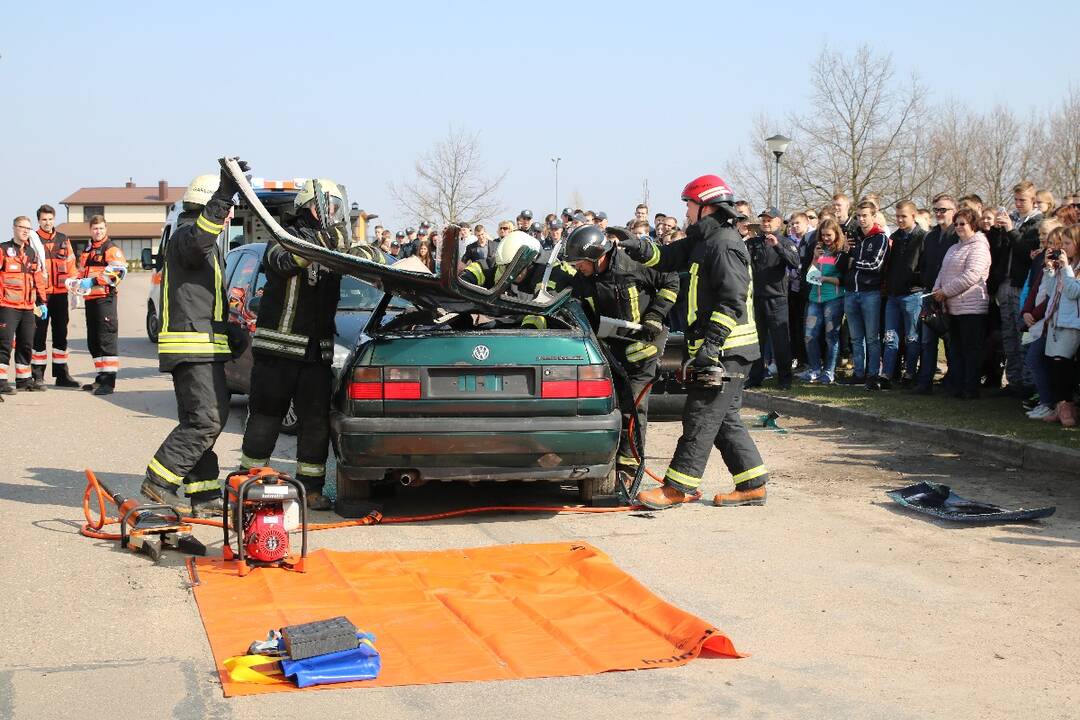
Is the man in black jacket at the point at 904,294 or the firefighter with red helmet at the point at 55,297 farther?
the firefighter with red helmet at the point at 55,297

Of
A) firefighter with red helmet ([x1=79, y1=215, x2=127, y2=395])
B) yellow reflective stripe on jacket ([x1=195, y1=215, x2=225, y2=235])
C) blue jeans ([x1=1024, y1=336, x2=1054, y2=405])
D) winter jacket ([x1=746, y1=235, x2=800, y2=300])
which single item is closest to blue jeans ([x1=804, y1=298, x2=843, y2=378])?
winter jacket ([x1=746, y1=235, x2=800, y2=300])

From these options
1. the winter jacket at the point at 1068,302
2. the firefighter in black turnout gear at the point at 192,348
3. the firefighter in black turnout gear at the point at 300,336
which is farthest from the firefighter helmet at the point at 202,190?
the winter jacket at the point at 1068,302

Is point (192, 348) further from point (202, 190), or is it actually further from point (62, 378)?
point (62, 378)

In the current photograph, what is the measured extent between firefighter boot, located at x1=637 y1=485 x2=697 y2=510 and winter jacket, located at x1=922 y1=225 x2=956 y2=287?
567 cm

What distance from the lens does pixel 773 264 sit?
1433 centimetres

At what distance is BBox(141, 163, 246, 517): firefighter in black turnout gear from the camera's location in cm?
757

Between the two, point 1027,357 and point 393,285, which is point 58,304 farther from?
point 1027,357

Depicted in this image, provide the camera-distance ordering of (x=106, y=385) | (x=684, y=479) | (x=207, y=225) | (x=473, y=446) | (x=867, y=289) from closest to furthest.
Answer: (x=207, y=225) → (x=473, y=446) → (x=684, y=479) → (x=867, y=289) → (x=106, y=385)

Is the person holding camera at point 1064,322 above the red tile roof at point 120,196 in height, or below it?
below

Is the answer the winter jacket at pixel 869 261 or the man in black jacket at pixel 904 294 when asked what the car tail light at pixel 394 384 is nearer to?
the man in black jacket at pixel 904 294

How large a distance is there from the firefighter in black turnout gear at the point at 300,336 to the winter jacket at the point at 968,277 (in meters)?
6.79

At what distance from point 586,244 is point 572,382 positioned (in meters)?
1.35

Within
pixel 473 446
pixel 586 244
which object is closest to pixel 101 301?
pixel 586 244

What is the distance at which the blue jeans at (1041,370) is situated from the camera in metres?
10.9
